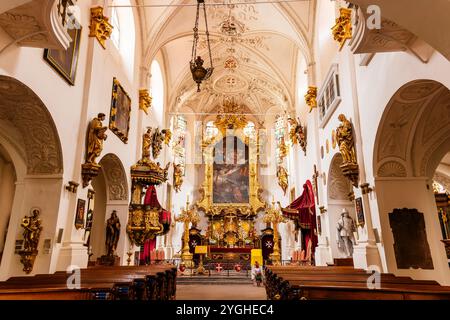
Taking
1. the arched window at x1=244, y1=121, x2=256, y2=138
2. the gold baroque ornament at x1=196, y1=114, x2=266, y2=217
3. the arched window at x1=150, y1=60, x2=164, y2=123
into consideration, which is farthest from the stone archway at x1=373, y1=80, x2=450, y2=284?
the arched window at x1=244, y1=121, x2=256, y2=138

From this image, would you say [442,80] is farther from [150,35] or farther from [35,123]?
[150,35]

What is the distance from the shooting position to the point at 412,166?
22.9ft

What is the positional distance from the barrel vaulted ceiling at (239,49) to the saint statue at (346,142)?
5.33 metres

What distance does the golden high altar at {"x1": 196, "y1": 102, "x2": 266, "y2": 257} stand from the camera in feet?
63.7

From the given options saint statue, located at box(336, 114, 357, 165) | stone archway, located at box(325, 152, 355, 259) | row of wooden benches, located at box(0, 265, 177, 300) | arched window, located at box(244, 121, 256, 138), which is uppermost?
arched window, located at box(244, 121, 256, 138)

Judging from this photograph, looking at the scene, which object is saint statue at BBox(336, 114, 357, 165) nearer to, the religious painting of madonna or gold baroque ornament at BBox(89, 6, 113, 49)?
gold baroque ornament at BBox(89, 6, 113, 49)

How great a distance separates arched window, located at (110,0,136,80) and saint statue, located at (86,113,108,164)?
4065 millimetres

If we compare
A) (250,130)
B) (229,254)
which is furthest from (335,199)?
(250,130)

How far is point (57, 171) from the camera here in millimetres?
7012

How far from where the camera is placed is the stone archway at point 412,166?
20.9ft

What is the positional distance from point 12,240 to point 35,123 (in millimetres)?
2405

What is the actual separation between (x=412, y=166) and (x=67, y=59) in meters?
7.93

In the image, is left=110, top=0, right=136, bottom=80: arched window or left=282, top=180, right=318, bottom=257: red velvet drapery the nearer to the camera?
left=110, top=0, right=136, bottom=80: arched window
